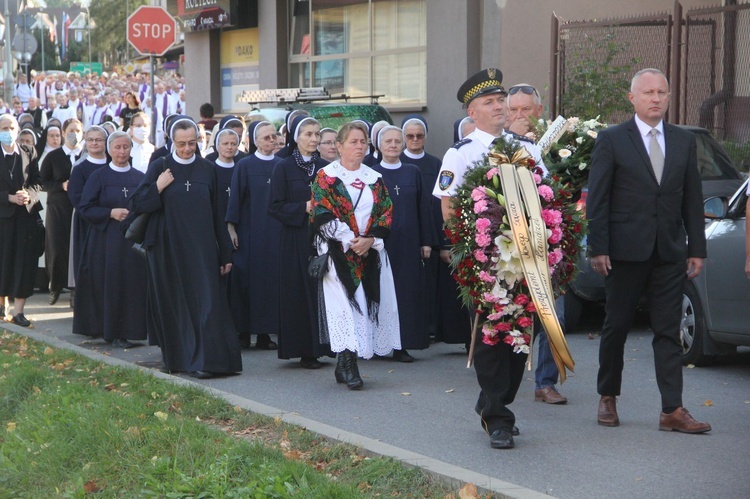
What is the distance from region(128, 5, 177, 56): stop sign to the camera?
58.4 ft

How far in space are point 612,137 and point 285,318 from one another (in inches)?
142

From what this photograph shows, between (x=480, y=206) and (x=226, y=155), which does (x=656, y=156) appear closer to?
(x=480, y=206)

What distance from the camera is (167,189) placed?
33.0 ft

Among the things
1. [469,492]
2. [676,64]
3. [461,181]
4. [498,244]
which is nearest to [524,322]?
[498,244]

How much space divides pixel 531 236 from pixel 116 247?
19.6 feet

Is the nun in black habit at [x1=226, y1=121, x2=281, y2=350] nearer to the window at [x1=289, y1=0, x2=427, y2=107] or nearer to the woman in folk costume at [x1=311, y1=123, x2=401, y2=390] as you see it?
the woman in folk costume at [x1=311, y1=123, x2=401, y2=390]

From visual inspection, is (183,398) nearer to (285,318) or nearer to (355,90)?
(285,318)

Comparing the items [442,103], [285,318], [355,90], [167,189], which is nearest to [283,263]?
[285,318]

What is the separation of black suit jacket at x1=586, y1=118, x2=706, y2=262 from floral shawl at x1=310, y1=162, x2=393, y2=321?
84.5 inches

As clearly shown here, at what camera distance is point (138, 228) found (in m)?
10.1

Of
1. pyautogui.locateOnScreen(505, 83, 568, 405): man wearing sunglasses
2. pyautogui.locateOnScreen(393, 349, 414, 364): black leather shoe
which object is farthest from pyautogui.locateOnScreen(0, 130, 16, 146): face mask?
pyautogui.locateOnScreen(505, 83, 568, 405): man wearing sunglasses

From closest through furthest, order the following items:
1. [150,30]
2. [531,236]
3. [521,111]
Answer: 1. [531,236]
2. [521,111]
3. [150,30]

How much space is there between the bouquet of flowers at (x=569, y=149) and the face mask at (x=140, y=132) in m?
Answer: 7.33

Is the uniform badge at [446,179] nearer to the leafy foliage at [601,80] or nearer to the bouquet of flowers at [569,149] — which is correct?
the bouquet of flowers at [569,149]
